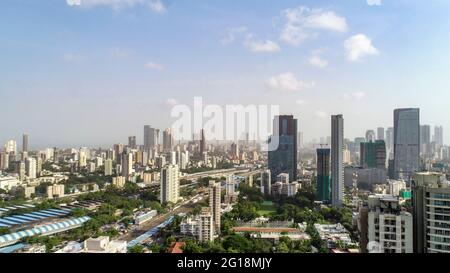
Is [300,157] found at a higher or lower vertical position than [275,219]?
higher

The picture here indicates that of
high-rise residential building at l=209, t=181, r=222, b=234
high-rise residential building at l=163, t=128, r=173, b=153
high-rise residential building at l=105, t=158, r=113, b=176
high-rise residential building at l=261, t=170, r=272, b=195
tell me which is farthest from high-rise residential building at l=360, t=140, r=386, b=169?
high-rise residential building at l=105, t=158, r=113, b=176

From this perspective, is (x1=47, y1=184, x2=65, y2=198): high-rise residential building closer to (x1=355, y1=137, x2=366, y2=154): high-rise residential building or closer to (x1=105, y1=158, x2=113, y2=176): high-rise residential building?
(x1=105, y1=158, x2=113, y2=176): high-rise residential building

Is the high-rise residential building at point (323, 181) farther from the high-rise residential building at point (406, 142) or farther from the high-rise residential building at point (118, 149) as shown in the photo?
the high-rise residential building at point (118, 149)

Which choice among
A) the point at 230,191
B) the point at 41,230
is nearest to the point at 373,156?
the point at 230,191

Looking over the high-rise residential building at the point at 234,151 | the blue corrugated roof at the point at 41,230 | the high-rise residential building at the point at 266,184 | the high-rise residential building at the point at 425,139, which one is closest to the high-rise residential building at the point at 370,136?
the high-rise residential building at the point at 425,139

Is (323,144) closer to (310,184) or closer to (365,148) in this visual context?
(365,148)
